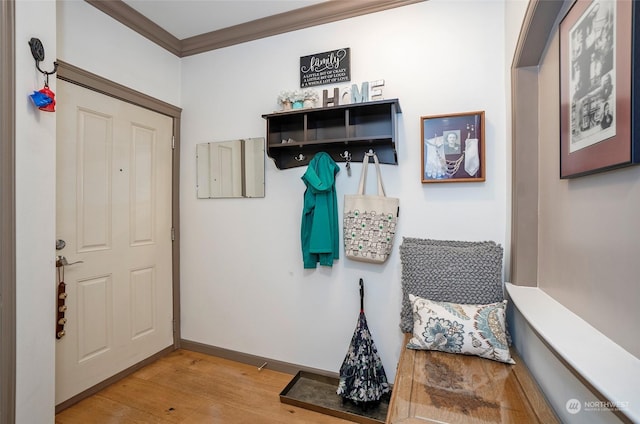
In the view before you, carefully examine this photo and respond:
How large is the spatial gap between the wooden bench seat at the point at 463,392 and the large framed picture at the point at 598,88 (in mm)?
865

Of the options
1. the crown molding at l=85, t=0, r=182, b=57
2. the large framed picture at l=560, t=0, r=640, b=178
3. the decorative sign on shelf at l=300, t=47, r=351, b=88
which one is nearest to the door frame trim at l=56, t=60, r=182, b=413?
the crown molding at l=85, t=0, r=182, b=57

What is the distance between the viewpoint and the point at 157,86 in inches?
94.5

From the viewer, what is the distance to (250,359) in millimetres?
2330

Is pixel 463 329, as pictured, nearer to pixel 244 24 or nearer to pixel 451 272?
pixel 451 272

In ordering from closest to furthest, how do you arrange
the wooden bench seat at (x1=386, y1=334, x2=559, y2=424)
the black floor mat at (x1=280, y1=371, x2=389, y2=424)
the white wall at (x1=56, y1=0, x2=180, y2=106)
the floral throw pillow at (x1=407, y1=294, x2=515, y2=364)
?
1. the wooden bench seat at (x1=386, y1=334, x2=559, y2=424)
2. the floral throw pillow at (x1=407, y1=294, x2=515, y2=364)
3. the black floor mat at (x1=280, y1=371, x2=389, y2=424)
4. the white wall at (x1=56, y1=0, x2=180, y2=106)

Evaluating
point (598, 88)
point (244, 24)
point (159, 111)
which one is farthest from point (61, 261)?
point (598, 88)

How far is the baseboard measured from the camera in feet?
7.05

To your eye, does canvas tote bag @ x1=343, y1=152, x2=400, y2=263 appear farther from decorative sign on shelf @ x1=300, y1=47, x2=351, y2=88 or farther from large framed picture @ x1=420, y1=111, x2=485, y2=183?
decorative sign on shelf @ x1=300, y1=47, x2=351, y2=88

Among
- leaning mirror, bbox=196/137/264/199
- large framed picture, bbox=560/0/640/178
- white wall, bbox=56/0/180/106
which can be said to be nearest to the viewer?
large framed picture, bbox=560/0/640/178

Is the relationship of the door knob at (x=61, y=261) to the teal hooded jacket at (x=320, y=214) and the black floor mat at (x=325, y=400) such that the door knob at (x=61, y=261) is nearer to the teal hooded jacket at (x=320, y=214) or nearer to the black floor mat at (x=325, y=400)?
the teal hooded jacket at (x=320, y=214)

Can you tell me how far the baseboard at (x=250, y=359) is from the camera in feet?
7.05

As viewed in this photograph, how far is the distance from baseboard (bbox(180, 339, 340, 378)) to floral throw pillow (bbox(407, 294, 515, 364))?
88cm

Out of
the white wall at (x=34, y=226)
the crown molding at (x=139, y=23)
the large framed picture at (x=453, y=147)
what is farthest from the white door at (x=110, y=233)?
the large framed picture at (x=453, y=147)

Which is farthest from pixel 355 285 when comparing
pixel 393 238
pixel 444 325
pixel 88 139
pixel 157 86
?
pixel 157 86
